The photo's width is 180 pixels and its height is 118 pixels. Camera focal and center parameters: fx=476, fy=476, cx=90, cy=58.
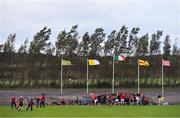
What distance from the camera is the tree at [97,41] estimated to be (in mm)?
99562

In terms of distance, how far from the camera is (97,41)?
101312 mm

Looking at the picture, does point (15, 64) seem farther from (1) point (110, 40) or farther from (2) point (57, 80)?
(1) point (110, 40)

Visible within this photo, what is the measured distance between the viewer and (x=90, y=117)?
30.0 metres

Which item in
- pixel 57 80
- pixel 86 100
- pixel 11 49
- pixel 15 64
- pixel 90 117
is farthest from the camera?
pixel 11 49

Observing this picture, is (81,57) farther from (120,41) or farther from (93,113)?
(93,113)

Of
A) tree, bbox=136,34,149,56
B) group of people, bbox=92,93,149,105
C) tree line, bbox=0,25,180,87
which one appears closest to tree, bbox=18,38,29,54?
tree line, bbox=0,25,180,87

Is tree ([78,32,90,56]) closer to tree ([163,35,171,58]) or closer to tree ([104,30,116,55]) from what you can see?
tree ([104,30,116,55])

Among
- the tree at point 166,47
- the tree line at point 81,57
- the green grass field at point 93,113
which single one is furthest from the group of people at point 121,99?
the tree at point 166,47

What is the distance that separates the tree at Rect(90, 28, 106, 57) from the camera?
327ft

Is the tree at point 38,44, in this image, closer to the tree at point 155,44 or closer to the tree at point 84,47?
the tree at point 84,47

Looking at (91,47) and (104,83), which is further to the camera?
(91,47)

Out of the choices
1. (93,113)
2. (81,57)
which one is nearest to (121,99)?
(93,113)

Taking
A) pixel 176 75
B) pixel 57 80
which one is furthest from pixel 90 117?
pixel 176 75

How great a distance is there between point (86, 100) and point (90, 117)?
26736mm
